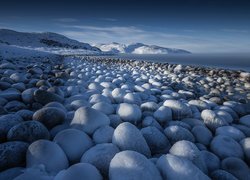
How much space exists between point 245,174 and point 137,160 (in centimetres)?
113

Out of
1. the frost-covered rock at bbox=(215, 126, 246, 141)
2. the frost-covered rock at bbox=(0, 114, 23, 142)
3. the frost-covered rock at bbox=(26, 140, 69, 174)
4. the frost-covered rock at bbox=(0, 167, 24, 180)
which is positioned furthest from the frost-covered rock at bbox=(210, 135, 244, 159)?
the frost-covered rock at bbox=(0, 114, 23, 142)

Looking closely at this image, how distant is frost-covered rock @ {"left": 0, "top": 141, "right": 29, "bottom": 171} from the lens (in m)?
1.78

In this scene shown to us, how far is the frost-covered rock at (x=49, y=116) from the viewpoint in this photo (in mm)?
2512

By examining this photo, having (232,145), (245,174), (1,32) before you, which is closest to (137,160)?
(245,174)

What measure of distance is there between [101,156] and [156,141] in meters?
0.80

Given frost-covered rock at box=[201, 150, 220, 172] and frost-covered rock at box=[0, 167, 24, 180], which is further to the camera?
frost-covered rock at box=[201, 150, 220, 172]

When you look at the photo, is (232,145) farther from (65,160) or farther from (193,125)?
(65,160)

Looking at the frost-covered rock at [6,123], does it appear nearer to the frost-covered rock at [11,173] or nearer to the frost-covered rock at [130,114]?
the frost-covered rock at [11,173]

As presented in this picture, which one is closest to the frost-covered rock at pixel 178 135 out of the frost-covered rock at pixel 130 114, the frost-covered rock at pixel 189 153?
the frost-covered rock at pixel 189 153

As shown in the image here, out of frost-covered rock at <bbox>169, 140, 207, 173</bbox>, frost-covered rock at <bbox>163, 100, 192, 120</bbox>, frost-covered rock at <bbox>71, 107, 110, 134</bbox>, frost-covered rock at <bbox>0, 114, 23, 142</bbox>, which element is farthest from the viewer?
frost-covered rock at <bbox>163, 100, 192, 120</bbox>

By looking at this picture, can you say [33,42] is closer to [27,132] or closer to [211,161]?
[27,132]

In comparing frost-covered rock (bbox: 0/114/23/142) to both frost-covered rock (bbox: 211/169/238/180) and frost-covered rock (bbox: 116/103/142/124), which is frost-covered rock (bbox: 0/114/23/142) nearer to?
frost-covered rock (bbox: 116/103/142/124)

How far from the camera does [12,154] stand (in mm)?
1825

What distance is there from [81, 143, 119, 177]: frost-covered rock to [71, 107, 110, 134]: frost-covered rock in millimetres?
497
